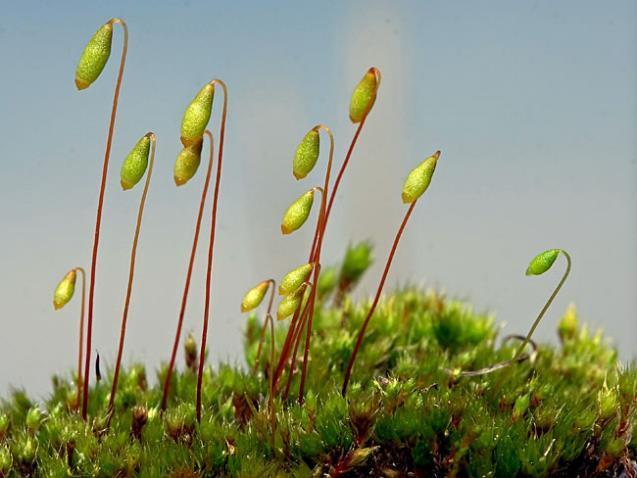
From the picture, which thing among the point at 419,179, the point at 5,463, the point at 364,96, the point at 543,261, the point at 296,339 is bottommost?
the point at 5,463

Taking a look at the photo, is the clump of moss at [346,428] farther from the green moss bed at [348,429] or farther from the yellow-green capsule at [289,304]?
the yellow-green capsule at [289,304]

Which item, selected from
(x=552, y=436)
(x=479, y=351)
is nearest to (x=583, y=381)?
(x=479, y=351)

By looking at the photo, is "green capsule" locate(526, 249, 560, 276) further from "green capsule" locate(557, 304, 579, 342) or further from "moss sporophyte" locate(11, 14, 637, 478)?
"green capsule" locate(557, 304, 579, 342)

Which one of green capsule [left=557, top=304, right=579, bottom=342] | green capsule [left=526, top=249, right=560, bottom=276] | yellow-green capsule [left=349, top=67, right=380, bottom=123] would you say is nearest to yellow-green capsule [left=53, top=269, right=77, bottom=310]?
yellow-green capsule [left=349, top=67, right=380, bottom=123]

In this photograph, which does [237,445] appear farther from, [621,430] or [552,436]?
[621,430]

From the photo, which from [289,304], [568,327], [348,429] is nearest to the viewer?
[348,429]

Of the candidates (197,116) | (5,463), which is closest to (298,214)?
(197,116)

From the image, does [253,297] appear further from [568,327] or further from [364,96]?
[568,327]
